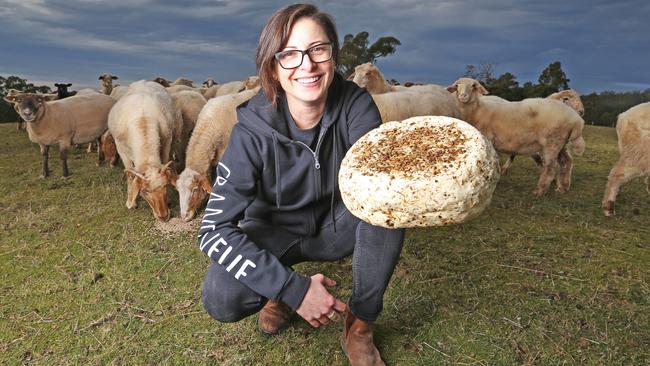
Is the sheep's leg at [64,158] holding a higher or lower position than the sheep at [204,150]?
lower

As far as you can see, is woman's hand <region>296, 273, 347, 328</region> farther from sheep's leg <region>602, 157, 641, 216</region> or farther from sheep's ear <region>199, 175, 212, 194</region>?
sheep's leg <region>602, 157, 641, 216</region>

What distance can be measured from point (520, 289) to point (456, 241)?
1015 mm

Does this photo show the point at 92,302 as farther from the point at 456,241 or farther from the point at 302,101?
the point at 456,241

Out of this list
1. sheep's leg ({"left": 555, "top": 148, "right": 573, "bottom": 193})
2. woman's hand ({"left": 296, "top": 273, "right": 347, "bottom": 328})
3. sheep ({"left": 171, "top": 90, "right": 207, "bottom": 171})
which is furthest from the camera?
sheep ({"left": 171, "top": 90, "right": 207, "bottom": 171})

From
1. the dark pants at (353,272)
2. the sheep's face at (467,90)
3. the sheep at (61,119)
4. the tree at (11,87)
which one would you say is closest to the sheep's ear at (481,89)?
the sheep's face at (467,90)

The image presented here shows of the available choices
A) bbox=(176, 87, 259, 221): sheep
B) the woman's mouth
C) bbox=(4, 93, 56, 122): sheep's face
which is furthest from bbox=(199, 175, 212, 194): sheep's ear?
bbox=(4, 93, 56, 122): sheep's face

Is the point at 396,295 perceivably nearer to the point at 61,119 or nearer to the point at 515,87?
the point at 61,119

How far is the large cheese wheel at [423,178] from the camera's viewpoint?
179cm

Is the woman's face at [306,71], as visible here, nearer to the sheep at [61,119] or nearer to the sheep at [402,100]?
the sheep at [402,100]

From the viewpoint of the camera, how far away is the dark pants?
7.53 feet

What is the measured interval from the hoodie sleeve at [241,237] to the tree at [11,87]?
57.4 ft

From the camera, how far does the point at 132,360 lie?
2.70 metres

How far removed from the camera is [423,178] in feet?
5.90

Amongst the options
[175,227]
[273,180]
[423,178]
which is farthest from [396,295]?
[175,227]
